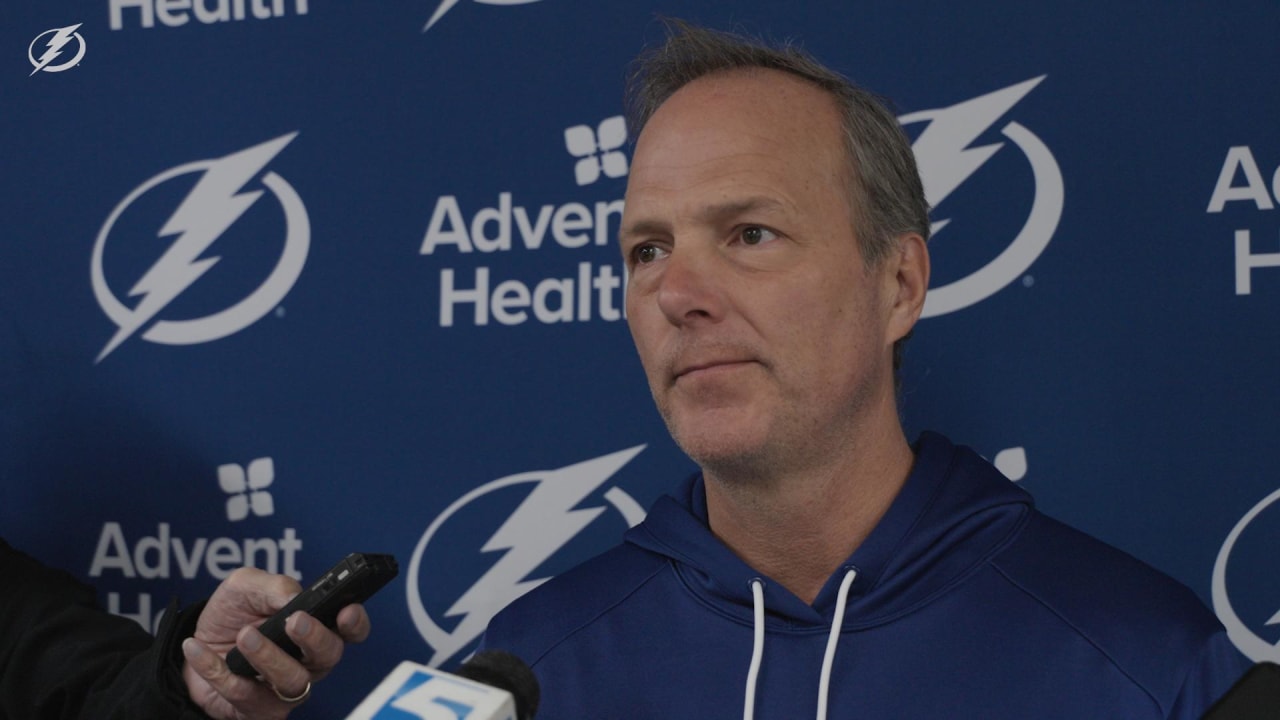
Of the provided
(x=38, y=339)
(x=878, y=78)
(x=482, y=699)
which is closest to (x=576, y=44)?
(x=878, y=78)

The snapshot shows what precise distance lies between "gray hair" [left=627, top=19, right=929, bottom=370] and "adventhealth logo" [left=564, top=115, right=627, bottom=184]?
35 centimetres

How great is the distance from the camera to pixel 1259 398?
160 cm

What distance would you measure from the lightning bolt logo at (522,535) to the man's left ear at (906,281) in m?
0.54

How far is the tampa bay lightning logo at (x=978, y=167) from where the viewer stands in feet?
5.48

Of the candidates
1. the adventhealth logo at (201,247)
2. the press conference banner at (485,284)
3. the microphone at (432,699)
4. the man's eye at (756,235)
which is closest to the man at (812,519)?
the man's eye at (756,235)

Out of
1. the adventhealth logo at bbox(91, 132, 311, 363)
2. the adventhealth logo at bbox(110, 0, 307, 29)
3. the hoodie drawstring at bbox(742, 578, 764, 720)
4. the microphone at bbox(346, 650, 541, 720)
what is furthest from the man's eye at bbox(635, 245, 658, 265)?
the adventhealth logo at bbox(110, 0, 307, 29)

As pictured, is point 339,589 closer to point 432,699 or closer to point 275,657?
point 275,657

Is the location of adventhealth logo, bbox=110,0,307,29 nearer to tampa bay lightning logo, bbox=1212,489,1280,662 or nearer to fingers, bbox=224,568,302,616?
fingers, bbox=224,568,302,616

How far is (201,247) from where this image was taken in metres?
1.99

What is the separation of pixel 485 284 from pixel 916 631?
873 millimetres

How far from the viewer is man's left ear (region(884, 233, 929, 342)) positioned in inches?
53.4

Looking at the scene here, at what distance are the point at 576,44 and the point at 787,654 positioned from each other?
966mm

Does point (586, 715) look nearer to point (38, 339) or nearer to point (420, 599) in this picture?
point (420, 599)

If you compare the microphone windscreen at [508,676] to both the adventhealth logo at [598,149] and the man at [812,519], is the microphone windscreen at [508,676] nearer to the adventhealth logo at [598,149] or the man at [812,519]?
the man at [812,519]
